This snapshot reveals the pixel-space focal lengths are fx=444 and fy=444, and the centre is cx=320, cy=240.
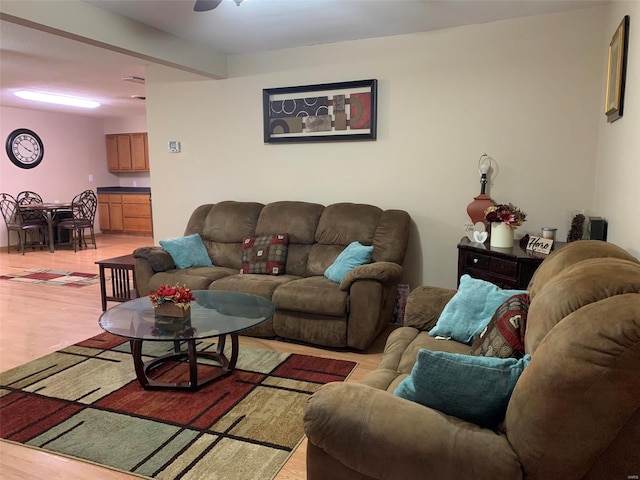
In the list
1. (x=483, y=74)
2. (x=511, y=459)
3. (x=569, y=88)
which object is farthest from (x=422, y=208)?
(x=511, y=459)

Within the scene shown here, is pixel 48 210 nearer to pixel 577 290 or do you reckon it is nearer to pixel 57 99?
pixel 57 99

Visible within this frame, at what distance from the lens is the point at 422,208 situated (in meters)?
3.88

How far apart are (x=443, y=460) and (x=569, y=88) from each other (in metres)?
3.13

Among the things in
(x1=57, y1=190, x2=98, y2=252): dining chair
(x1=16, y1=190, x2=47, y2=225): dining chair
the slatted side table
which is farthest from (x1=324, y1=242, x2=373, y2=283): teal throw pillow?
(x1=16, y1=190, x2=47, y2=225): dining chair

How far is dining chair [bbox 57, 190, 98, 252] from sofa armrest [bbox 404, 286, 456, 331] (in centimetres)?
660

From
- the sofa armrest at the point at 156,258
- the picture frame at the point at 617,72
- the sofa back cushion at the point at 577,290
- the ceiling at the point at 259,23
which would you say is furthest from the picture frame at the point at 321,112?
the sofa back cushion at the point at 577,290

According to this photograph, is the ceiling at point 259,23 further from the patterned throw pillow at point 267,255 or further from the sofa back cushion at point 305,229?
the patterned throw pillow at point 267,255

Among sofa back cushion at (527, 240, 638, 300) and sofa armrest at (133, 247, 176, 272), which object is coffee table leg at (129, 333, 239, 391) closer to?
sofa armrest at (133, 247, 176, 272)

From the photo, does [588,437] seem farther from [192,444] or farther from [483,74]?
[483,74]

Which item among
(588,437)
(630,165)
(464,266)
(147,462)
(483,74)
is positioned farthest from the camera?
(483,74)

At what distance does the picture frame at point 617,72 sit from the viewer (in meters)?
2.35

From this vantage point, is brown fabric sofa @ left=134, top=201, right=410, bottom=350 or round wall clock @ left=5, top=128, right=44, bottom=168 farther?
round wall clock @ left=5, top=128, right=44, bottom=168

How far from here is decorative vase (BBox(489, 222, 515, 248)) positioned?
3.05 meters

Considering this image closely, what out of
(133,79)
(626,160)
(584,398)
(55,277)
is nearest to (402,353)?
(584,398)
